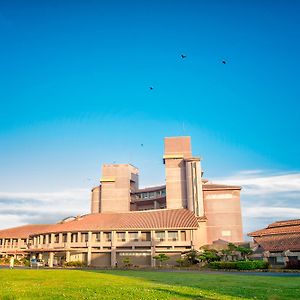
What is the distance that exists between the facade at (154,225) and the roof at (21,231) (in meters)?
0.76

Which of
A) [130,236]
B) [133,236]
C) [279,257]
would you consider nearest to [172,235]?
[133,236]

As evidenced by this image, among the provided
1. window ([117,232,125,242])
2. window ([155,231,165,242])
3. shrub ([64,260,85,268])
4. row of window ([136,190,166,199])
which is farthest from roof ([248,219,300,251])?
row of window ([136,190,166,199])

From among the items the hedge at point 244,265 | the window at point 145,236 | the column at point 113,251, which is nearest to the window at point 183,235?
the window at point 145,236

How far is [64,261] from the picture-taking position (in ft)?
241

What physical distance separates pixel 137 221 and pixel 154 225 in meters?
4.59

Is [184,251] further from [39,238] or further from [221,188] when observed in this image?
[39,238]

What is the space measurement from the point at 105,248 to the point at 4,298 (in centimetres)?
6200

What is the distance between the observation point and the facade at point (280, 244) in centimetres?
4800

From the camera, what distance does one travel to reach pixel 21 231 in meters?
102

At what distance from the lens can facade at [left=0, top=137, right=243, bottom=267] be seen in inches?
2889

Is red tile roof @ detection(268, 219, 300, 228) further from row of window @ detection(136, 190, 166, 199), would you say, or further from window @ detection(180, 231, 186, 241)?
row of window @ detection(136, 190, 166, 199)

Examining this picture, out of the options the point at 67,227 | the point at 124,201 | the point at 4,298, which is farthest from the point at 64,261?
the point at 4,298

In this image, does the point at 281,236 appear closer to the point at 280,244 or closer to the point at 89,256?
the point at 280,244

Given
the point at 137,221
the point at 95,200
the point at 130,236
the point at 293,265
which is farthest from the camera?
the point at 95,200
